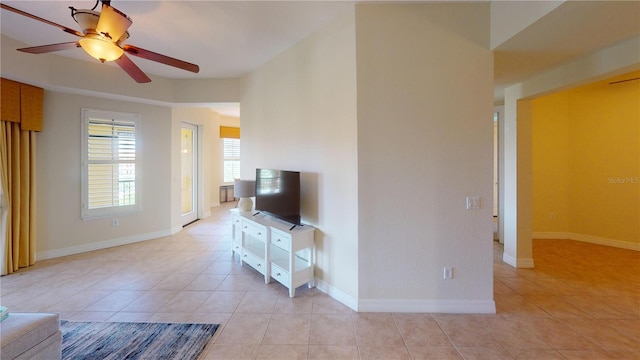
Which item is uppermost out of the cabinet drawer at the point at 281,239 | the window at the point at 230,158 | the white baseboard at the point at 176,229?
the window at the point at 230,158

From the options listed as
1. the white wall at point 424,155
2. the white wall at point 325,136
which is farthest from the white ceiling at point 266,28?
the white wall at point 424,155

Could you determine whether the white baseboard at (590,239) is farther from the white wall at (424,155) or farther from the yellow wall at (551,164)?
Answer: the white wall at (424,155)

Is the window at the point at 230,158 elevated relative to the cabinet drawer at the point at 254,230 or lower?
elevated

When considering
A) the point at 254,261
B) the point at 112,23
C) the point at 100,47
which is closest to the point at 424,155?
the point at 254,261

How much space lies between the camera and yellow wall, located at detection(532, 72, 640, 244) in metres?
4.41

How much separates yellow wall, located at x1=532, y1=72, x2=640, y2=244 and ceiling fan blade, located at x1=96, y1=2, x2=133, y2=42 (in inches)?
258

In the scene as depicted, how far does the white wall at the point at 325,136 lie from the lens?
255 centimetres

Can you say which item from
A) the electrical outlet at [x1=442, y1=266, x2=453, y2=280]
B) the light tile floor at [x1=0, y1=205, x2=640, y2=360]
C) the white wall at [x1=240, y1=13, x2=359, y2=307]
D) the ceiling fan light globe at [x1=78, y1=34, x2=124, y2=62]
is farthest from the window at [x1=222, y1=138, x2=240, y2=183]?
the electrical outlet at [x1=442, y1=266, x2=453, y2=280]

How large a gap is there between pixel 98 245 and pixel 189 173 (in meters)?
2.37

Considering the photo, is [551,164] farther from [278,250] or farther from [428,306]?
[278,250]

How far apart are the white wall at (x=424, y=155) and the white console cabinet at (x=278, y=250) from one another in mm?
704

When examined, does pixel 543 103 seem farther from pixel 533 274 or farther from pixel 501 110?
pixel 533 274

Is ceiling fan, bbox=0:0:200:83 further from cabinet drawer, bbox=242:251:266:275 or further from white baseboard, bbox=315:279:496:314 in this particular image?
white baseboard, bbox=315:279:496:314

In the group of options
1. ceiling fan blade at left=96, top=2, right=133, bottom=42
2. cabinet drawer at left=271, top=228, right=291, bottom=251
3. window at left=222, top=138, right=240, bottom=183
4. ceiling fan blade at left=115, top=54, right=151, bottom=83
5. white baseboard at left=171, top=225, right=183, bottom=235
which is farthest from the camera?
window at left=222, top=138, right=240, bottom=183
